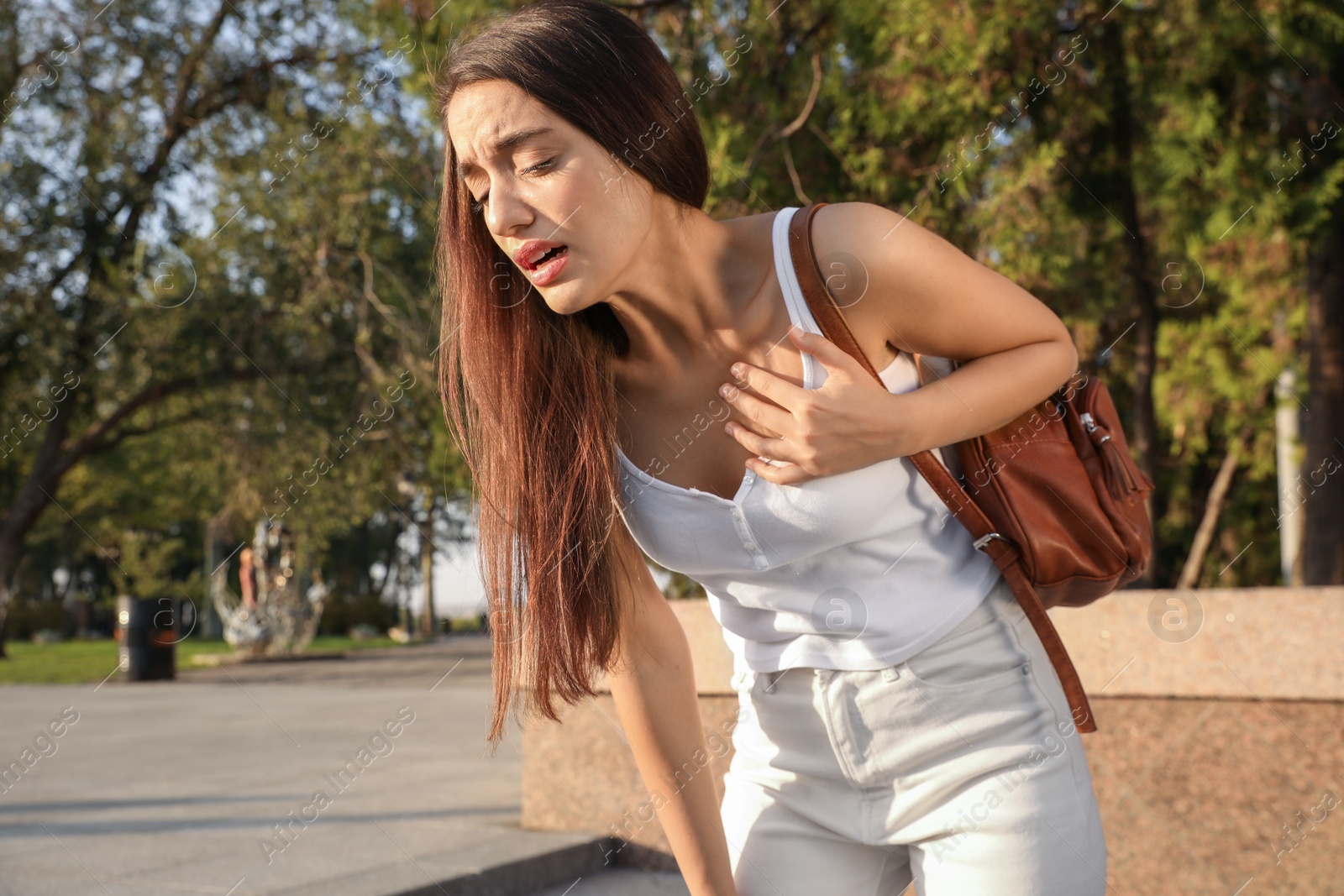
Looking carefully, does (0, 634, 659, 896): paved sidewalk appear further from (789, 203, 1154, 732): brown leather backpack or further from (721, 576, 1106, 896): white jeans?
(789, 203, 1154, 732): brown leather backpack

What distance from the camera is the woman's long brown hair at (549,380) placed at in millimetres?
1730

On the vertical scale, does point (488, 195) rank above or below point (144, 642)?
above

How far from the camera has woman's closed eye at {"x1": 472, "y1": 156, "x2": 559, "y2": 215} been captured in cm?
170

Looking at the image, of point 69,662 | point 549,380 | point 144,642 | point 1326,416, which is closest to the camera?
point 549,380

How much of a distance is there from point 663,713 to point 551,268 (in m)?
0.74

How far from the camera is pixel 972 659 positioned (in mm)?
1693

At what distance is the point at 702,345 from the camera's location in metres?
1.87

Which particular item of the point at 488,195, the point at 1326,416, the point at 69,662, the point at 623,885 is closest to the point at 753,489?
the point at 488,195

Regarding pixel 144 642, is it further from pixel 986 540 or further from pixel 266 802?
pixel 986 540

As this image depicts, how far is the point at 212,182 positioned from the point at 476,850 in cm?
1100

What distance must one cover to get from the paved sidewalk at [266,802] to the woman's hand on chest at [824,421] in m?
2.68

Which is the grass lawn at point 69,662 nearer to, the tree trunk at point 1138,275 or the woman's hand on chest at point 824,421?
the tree trunk at point 1138,275

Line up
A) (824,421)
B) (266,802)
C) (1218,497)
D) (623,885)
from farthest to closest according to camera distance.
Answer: (1218,497)
(266,802)
(623,885)
(824,421)

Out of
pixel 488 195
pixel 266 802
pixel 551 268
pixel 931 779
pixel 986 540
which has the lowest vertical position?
pixel 266 802
